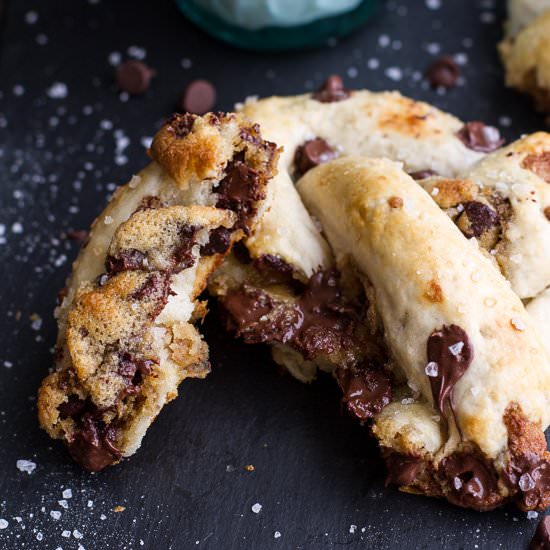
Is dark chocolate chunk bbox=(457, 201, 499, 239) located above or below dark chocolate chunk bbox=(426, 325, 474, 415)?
above

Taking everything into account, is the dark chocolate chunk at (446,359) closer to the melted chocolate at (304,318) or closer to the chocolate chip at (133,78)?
the melted chocolate at (304,318)

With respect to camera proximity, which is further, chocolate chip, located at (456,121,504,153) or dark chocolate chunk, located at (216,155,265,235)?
chocolate chip, located at (456,121,504,153)

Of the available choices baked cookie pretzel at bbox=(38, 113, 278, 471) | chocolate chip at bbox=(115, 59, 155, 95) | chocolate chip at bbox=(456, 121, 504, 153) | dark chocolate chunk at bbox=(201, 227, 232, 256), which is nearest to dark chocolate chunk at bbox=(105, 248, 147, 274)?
baked cookie pretzel at bbox=(38, 113, 278, 471)

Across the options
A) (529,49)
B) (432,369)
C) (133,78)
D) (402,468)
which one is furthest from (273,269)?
(529,49)

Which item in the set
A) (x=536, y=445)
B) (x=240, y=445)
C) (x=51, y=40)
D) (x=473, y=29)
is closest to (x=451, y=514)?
(x=536, y=445)

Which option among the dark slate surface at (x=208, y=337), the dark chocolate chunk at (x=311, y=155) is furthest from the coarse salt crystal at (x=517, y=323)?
the dark chocolate chunk at (x=311, y=155)

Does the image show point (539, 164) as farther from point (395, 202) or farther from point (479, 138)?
point (395, 202)

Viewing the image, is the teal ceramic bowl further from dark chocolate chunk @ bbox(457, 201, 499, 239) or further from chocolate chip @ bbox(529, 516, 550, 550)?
chocolate chip @ bbox(529, 516, 550, 550)
